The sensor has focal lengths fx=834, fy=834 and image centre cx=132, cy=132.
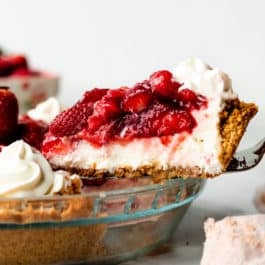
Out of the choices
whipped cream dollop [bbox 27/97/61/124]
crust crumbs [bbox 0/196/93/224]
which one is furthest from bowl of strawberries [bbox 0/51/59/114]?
crust crumbs [bbox 0/196/93/224]

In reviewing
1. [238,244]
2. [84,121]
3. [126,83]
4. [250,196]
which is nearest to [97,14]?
[126,83]

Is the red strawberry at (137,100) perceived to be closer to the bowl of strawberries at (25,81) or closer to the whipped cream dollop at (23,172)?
the whipped cream dollop at (23,172)

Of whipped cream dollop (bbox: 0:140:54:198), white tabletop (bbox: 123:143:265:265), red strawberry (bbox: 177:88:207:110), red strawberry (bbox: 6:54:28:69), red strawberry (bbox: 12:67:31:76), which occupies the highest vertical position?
red strawberry (bbox: 177:88:207:110)

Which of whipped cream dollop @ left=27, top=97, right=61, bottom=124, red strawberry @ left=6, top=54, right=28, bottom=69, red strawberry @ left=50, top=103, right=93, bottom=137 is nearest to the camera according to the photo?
red strawberry @ left=50, top=103, right=93, bottom=137


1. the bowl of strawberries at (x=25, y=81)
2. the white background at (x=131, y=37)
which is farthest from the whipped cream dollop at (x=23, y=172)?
the white background at (x=131, y=37)

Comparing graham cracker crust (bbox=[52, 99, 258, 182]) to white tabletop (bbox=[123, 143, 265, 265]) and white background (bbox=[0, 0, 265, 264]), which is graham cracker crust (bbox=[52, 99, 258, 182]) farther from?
white background (bbox=[0, 0, 265, 264])

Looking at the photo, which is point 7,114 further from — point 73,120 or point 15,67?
point 15,67

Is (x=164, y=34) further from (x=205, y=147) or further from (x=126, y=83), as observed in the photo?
(x=205, y=147)
